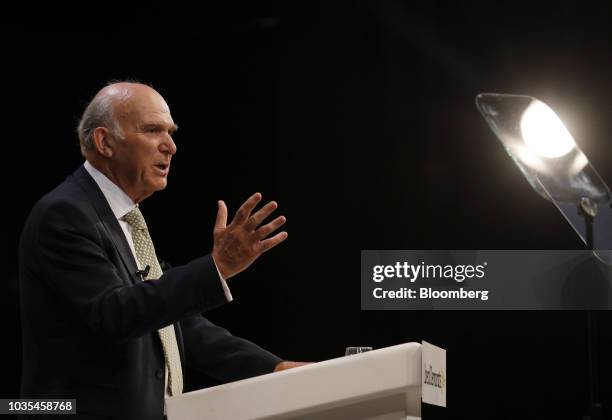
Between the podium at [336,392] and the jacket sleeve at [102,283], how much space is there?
0.19 meters

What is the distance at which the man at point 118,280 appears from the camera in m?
1.78

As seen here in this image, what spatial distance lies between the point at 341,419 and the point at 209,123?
8.26 ft

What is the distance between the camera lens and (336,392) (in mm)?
1670

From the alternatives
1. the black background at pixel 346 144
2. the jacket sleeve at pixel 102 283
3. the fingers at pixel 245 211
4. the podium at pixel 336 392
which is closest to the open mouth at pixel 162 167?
the jacket sleeve at pixel 102 283

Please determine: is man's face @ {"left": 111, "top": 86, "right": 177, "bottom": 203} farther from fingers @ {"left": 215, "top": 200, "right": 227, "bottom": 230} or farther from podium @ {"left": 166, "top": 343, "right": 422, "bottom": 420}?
podium @ {"left": 166, "top": 343, "right": 422, "bottom": 420}

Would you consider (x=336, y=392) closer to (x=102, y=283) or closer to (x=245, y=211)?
(x=245, y=211)

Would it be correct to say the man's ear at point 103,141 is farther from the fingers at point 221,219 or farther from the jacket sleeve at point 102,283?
the fingers at point 221,219

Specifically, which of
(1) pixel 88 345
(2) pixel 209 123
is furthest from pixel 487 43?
(1) pixel 88 345

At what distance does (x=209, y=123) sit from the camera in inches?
160

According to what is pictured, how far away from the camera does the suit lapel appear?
2023 millimetres

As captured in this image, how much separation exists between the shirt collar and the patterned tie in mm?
21

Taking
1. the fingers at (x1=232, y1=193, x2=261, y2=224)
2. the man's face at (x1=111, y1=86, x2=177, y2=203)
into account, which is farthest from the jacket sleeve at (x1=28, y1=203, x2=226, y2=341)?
the man's face at (x1=111, y1=86, x2=177, y2=203)

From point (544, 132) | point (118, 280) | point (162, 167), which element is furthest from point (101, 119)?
point (544, 132)

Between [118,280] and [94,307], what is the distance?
92 mm
